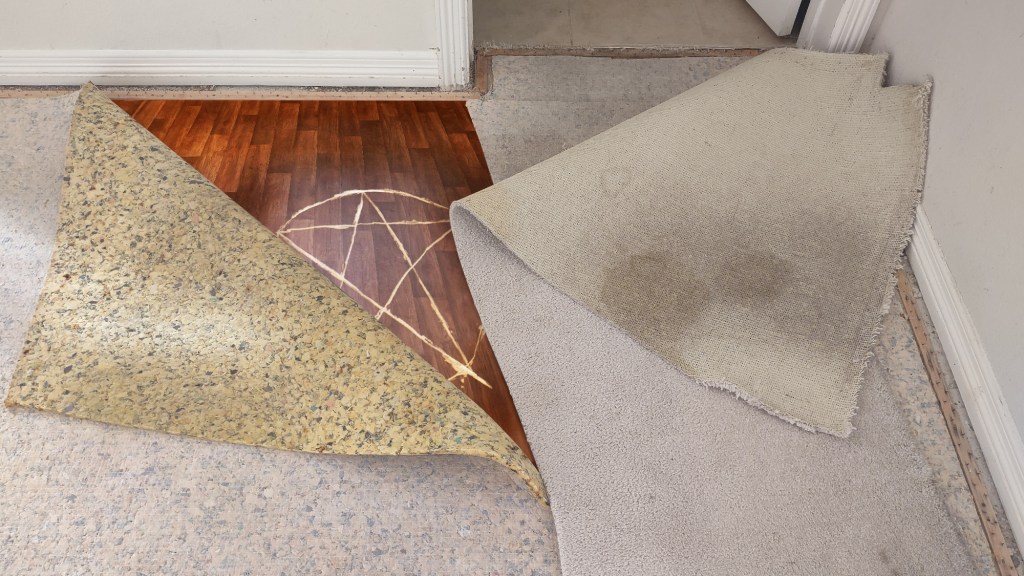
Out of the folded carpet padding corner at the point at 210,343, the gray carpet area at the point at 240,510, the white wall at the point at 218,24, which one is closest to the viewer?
the gray carpet area at the point at 240,510

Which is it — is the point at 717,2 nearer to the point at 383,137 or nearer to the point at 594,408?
the point at 383,137

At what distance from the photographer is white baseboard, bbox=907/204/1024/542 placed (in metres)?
1.33

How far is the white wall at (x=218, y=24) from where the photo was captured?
194 cm

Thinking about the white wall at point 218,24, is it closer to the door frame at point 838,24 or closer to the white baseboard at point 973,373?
the door frame at point 838,24

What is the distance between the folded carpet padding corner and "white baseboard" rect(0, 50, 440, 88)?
1.97 feet

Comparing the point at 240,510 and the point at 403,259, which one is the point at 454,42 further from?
the point at 240,510

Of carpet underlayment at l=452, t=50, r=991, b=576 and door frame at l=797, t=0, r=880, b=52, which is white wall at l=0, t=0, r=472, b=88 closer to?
carpet underlayment at l=452, t=50, r=991, b=576

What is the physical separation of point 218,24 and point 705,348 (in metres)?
1.51

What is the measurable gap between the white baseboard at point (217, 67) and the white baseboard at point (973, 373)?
4.36ft

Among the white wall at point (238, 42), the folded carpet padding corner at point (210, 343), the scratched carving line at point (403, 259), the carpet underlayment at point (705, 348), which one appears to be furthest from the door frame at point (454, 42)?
the folded carpet padding corner at point (210, 343)

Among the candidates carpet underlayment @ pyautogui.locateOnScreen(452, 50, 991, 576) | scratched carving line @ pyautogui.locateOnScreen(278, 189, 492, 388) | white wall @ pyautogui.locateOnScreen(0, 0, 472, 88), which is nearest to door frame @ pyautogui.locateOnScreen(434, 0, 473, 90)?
white wall @ pyautogui.locateOnScreen(0, 0, 472, 88)

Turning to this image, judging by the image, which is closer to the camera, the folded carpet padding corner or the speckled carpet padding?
the folded carpet padding corner

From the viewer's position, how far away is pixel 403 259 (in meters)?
1.65

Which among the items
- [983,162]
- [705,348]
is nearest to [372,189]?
[705,348]
